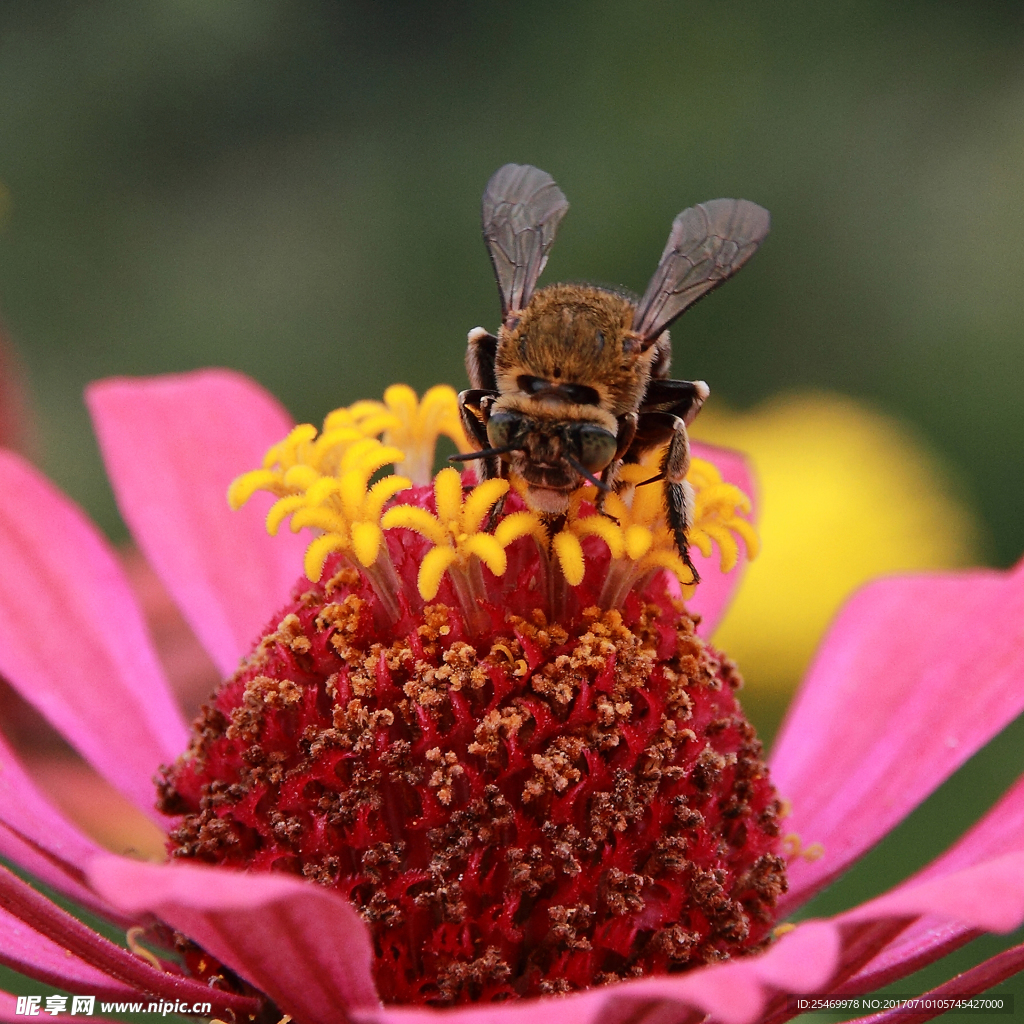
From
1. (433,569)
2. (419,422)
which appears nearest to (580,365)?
(433,569)

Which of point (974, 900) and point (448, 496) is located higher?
point (448, 496)

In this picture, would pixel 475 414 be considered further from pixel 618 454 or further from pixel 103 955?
pixel 103 955

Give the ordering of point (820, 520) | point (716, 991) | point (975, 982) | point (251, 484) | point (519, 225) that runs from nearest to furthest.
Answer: point (716, 991)
point (975, 982)
point (251, 484)
point (519, 225)
point (820, 520)

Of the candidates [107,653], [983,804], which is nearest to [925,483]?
[983,804]

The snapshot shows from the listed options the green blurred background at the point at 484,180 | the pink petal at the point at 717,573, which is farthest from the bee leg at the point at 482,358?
the green blurred background at the point at 484,180

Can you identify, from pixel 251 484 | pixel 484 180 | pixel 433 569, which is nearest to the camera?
pixel 433 569

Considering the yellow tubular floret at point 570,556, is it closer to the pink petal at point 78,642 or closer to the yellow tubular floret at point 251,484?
the yellow tubular floret at point 251,484

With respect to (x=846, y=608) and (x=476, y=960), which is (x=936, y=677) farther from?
(x=476, y=960)
